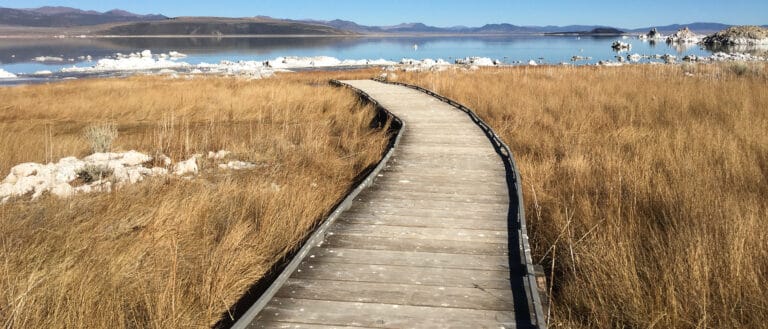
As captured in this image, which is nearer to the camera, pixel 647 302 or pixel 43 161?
pixel 647 302

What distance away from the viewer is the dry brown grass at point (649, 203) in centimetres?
321

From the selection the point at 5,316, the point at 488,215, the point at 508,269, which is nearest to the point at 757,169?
the point at 488,215

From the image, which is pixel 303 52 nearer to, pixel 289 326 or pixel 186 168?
pixel 186 168

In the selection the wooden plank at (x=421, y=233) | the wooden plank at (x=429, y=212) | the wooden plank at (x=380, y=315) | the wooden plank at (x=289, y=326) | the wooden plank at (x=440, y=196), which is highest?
the wooden plank at (x=440, y=196)

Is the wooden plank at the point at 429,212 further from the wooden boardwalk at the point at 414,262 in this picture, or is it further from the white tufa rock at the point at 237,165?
the white tufa rock at the point at 237,165

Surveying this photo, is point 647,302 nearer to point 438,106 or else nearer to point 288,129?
point 288,129

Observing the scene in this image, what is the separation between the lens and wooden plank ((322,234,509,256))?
12.9 feet

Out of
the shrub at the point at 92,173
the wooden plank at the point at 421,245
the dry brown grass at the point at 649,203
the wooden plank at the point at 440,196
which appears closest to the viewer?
the dry brown grass at the point at 649,203

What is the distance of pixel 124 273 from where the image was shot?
11.6ft

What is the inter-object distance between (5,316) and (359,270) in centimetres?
222

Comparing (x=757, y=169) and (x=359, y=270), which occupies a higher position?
(x=757, y=169)

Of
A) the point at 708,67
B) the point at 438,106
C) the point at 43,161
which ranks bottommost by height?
the point at 43,161

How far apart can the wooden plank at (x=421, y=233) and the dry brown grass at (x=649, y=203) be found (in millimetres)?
556

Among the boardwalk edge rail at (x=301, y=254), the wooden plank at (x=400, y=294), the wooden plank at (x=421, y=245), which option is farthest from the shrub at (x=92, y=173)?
the wooden plank at (x=400, y=294)
